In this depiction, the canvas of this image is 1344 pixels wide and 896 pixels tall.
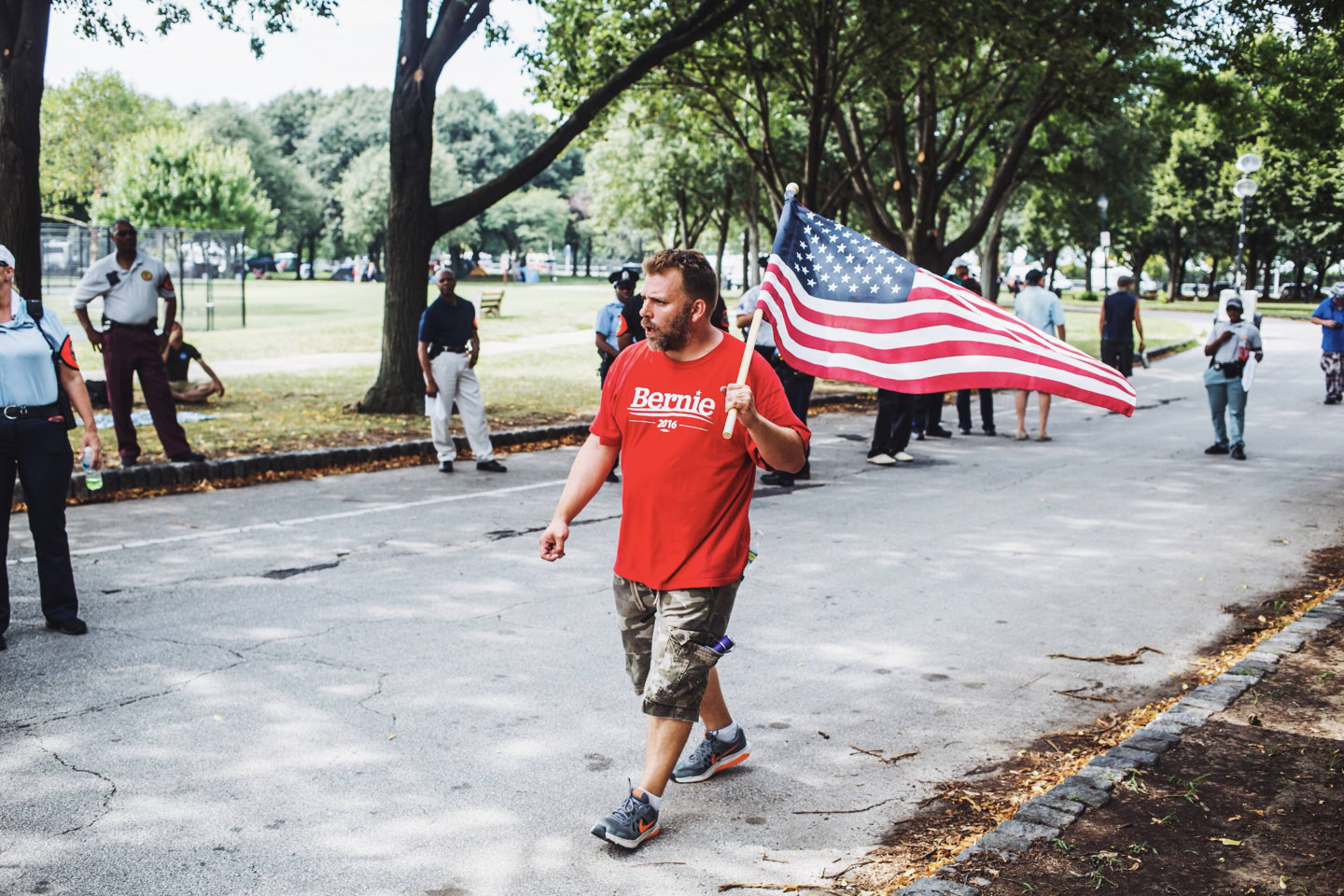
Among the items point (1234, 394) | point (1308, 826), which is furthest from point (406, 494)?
point (1234, 394)

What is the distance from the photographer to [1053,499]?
36.5 feet

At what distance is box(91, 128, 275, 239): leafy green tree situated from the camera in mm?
68625

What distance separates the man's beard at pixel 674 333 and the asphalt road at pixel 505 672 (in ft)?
5.56

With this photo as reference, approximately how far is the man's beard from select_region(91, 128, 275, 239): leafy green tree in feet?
231

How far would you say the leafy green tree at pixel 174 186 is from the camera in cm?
6862

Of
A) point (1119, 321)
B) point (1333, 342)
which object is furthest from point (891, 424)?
point (1333, 342)

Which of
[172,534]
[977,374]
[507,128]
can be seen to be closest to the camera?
[977,374]

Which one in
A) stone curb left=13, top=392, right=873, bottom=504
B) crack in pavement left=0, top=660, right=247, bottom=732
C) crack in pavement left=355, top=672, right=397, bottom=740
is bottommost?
crack in pavement left=355, top=672, right=397, bottom=740

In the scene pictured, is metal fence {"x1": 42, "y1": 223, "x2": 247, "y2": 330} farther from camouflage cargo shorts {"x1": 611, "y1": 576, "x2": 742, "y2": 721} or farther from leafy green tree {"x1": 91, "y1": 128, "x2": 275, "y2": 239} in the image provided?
leafy green tree {"x1": 91, "y1": 128, "x2": 275, "y2": 239}

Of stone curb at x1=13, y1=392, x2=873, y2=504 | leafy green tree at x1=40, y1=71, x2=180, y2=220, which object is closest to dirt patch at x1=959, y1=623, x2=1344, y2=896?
stone curb at x1=13, y1=392, x2=873, y2=504

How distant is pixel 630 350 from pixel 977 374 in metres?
1.44

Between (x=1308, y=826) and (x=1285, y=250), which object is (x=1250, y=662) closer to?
(x=1308, y=826)

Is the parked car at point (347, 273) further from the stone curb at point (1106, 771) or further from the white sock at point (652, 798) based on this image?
the white sock at point (652, 798)

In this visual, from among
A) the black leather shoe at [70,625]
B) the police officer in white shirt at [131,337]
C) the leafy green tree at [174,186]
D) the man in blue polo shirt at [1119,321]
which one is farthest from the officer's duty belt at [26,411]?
the leafy green tree at [174,186]
